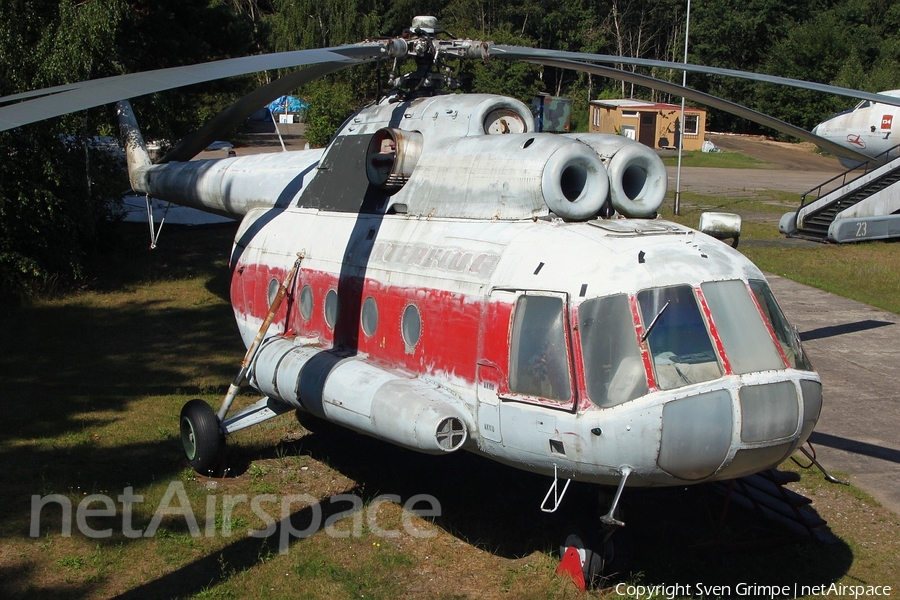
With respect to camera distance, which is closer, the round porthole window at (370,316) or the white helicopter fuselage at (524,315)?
the white helicopter fuselage at (524,315)

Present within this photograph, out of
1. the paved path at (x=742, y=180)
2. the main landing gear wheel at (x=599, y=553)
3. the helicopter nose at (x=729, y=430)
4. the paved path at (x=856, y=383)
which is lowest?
the paved path at (x=856, y=383)

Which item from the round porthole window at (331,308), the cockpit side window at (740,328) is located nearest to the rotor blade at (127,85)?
the round porthole window at (331,308)

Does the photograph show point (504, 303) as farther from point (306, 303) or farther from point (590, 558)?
point (306, 303)

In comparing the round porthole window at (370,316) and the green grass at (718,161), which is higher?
the round porthole window at (370,316)

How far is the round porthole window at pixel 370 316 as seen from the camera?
8.13 m

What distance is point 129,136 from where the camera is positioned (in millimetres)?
14938

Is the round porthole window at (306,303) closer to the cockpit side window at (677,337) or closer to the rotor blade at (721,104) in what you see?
the rotor blade at (721,104)

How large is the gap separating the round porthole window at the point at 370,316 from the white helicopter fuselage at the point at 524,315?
2 centimetres

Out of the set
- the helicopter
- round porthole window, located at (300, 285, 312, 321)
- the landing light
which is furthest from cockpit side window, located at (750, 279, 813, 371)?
round porthole window, located at (300, 285, 312, 321)

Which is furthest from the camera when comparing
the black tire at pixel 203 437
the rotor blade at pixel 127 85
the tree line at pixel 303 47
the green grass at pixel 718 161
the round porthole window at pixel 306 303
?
the green grass at pixel 718 161

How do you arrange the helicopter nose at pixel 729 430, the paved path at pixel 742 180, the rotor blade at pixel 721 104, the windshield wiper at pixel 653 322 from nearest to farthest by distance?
1. the helicopter nose at pixel 729 430
2. the windshield wiper at pixel 653 322
3. the rotor blade at pixel 721 104
4. the paved path at pixel 742 180

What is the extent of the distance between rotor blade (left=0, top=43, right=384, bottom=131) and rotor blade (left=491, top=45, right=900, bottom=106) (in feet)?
6.74

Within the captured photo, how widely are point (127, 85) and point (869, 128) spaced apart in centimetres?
2829

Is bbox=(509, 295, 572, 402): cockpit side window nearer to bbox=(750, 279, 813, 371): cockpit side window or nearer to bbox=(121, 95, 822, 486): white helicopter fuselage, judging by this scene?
bbox=(121, 95, 822, 486): white helicopter fuselage
